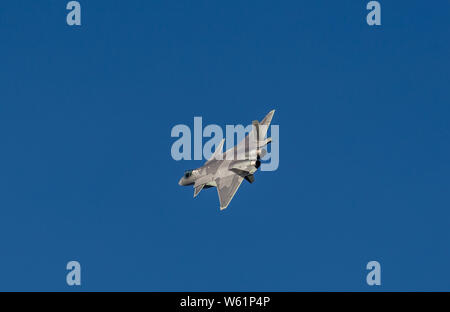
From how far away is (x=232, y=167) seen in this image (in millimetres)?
77062

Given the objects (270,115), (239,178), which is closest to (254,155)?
(239,178)

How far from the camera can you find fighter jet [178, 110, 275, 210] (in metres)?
75.2

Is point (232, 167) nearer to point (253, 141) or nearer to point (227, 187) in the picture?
point (227, 187)

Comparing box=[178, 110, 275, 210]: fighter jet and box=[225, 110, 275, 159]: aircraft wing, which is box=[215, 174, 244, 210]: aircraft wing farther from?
box=[225, 110, 275, 159]: aircraft wing

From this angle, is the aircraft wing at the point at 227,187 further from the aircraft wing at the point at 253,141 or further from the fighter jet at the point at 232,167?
the aircraft wing at the point at 253,141

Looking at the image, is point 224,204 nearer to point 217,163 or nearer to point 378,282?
point 217,163

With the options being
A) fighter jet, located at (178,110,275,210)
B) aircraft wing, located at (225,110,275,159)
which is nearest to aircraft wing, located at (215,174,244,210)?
fighter jet, located at (178,110,275,210)

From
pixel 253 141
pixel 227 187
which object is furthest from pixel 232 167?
pixel 253 141

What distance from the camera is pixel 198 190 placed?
7938cm
